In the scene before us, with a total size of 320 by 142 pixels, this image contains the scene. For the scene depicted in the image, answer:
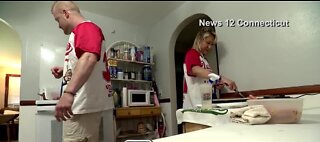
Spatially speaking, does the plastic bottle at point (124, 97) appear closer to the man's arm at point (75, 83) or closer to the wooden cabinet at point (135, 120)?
the wooden cabinet at point (135, 120)

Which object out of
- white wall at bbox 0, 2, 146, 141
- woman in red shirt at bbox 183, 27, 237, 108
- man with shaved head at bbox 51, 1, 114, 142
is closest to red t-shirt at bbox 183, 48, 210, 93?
woman in red shirt at bbox 183, 27, 237, 108

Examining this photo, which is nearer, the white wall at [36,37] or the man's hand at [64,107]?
the man's hand at [64,107]

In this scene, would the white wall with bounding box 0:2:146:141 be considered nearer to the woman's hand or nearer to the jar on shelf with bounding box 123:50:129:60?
the jar on shelf with bounding box 123:50:129:60

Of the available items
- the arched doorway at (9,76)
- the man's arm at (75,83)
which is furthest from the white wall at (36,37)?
the man's arm at (75,83)

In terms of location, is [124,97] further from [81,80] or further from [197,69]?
[81,80]

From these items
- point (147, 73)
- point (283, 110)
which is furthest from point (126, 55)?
point (283, 110)

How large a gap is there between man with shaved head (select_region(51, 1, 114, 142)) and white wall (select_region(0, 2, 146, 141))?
0.13ft

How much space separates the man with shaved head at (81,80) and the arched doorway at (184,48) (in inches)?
11.5

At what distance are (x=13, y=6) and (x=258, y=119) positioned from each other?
23.3 inches

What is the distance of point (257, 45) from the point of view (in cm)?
71

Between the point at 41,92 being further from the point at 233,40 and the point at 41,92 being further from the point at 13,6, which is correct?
the point at 233,40

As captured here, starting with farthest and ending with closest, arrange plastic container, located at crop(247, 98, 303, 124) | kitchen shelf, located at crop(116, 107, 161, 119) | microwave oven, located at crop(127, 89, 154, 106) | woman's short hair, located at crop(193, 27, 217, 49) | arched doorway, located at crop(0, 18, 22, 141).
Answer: microwave oven, located at crop(127, 89, 154, 106), kitchen shelf, located at crop(116, 107, 161, 119), woman's short hair, located at crop(193, 27, 217, 49), arched doorway, located at crop(0, 18, 22, 141), plastic container, located at crop(247, 98, 303, 124)

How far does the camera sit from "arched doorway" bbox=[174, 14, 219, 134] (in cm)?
72

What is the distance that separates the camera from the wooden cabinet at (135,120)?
0.81 m
